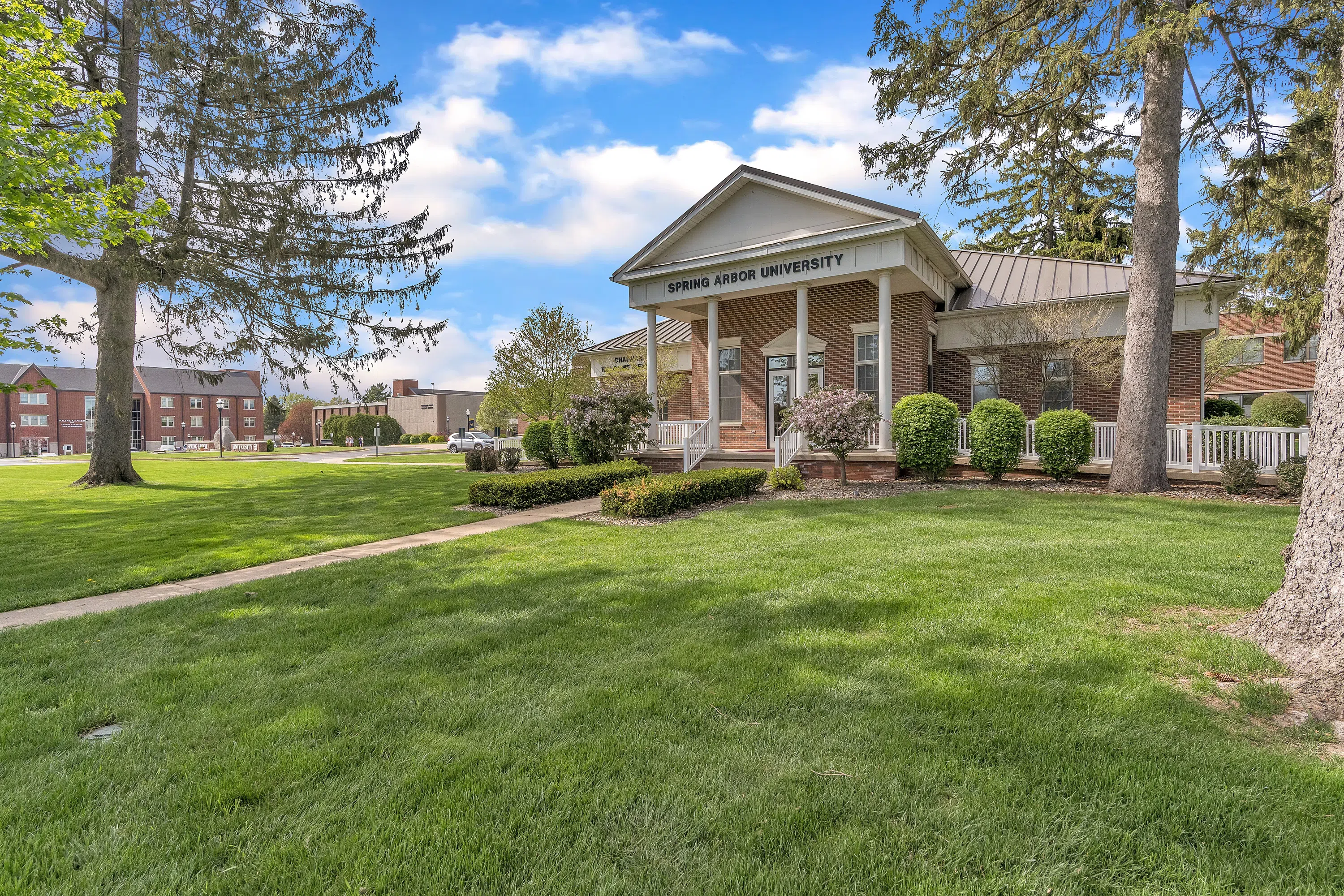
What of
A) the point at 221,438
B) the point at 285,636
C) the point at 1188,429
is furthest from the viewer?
the point at 221,438

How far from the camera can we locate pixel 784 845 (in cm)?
212

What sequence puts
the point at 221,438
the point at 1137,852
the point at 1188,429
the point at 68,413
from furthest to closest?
the point at 68,413 → the point at 221,438 → the point at 1188,429 → the point at 1137,852

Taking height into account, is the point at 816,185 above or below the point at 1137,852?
above

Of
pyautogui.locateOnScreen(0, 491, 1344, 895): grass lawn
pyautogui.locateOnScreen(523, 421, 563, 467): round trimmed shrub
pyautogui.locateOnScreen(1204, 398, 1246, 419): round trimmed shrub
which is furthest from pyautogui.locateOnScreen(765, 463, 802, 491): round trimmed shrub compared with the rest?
pyautogui.locateOnScreen(1204, 398, 1246, 419): round trimmed shrub

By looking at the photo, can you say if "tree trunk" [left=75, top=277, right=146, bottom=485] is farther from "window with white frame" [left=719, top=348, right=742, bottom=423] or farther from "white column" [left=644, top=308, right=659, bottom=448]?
"window with white frame" [left=719, top=348, right=742, bottom=423]

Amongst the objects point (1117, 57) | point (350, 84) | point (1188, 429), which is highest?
point (350, 84)

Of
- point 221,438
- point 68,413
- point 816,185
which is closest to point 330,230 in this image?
point 816,185

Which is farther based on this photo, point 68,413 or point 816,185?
point 68,413

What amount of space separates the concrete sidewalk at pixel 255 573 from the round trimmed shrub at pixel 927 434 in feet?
21.3

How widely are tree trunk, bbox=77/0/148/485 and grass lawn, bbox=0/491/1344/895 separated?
1490 centimetres

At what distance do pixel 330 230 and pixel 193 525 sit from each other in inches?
368

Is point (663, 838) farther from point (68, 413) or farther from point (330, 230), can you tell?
point (68, 413)

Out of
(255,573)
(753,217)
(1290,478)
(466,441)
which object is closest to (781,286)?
(753,217)

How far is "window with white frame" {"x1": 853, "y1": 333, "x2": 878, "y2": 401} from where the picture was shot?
15961 mm
